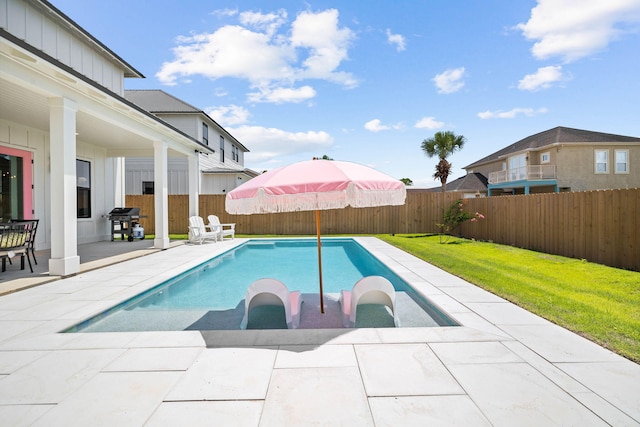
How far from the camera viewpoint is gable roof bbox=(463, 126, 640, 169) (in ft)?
70.0

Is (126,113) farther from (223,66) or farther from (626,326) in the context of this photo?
(626,326)

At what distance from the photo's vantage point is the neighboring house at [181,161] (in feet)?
62.2

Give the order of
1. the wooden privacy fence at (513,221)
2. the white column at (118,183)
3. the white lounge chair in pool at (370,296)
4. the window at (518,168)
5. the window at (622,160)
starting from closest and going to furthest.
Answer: the white lounge chair in pool at (370,296) < the wooden privacy fence at (513,221) < the white column at (118,183) < the window at (622,160) < the window at (518,168)

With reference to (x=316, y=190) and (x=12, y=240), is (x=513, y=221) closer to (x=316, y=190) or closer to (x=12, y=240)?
(x=316, y=190)

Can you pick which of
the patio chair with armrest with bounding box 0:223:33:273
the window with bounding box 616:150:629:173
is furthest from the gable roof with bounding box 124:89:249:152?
the window with bounding box 616:150:629:173

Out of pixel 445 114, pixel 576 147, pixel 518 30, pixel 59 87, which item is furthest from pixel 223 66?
pixel 576 147

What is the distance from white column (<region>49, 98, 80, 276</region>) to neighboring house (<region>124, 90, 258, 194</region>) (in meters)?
12.9

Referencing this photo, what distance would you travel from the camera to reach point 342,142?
2014 centimetres

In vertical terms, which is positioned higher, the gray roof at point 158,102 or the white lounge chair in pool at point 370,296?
the gray roof at point 158,102

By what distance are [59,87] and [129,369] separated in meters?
5.84

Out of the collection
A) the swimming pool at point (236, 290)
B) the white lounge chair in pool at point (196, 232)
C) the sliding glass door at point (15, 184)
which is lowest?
the swimming pool at point (236, 290)

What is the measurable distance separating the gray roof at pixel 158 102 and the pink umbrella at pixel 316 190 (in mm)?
17561

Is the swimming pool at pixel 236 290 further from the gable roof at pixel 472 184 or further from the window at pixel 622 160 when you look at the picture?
the window at pixel 622 160

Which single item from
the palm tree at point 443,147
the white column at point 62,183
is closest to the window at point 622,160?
the palm tree at point 443,147
